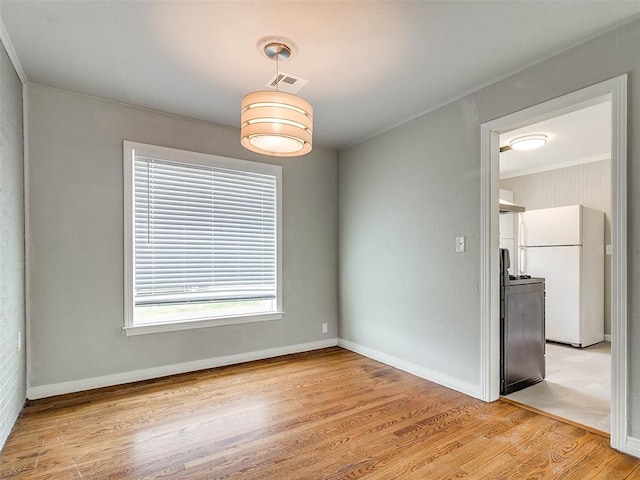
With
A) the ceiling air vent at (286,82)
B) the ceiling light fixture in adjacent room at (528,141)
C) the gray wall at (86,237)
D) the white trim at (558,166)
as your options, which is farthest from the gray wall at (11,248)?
the white trim at (558,166)

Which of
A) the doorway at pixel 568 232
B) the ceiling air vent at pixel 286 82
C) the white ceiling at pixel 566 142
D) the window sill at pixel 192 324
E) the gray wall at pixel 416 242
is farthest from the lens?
the doorway at pixel 568 232

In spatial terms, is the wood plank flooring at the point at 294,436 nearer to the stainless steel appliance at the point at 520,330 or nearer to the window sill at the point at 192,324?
the stainless steel appliance at the point at 520,330

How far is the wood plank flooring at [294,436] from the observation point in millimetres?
1987

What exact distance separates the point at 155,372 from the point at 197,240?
136 cm

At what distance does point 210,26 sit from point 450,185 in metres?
2.32

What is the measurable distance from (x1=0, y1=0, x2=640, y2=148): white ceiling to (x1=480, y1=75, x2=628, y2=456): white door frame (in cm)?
38

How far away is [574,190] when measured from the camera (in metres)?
5.41

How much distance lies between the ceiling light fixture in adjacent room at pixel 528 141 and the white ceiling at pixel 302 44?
1614 mm

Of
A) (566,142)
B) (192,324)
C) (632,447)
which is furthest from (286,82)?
(566,142)

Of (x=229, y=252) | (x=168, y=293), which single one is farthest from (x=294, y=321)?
(x=168, y=293)

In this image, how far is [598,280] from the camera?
500 centimetres

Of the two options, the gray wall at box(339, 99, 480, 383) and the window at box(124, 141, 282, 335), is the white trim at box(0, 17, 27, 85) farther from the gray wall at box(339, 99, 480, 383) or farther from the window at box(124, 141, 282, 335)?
the gray wall at box(339, 99, 480, 383)

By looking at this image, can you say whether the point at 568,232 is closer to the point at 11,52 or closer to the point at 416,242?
the point at 416,242

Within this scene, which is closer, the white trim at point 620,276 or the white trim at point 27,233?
the white trim at point 620,276
